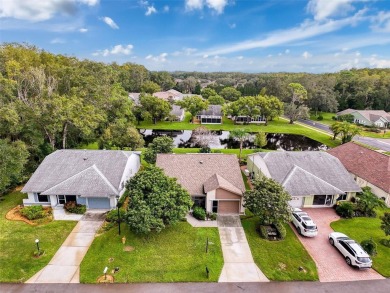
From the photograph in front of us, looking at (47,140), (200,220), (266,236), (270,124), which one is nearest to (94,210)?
(200,220)

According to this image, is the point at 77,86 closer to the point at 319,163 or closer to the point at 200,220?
the point at 200,220

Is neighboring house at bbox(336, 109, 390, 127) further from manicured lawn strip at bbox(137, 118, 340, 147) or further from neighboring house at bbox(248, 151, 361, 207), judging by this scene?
neighboring house at bbox(248, 151, 361, 207)

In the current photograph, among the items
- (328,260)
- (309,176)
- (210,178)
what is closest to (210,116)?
(309,176)

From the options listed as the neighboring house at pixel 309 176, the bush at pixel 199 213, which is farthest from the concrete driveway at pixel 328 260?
the bush at pixel 199 213

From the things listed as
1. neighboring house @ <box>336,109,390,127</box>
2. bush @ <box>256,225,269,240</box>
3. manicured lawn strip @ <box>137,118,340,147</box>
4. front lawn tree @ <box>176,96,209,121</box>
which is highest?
front lawn tree @ <box>176,96,209,121</box>

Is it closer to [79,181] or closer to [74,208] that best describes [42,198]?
[74,208]

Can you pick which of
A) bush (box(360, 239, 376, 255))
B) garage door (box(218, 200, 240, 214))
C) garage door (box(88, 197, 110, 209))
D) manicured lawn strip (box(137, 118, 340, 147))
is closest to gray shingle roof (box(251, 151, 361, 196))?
garage door (box(218, 200, 240, 214))
